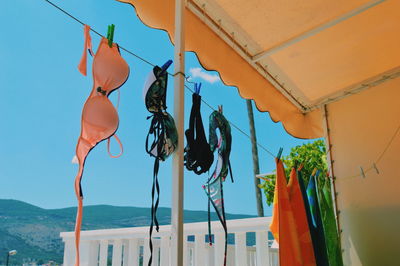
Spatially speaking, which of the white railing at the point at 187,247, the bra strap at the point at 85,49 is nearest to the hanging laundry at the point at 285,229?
the white railing at the point at 187,247

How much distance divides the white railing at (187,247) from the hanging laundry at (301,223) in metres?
0.23

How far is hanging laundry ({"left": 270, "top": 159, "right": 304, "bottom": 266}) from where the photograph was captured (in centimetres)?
198

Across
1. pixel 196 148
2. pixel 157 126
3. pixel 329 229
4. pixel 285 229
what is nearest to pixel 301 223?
pixel 285 229

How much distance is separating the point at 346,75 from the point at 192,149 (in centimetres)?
200

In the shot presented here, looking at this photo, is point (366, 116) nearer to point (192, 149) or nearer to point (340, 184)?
point (340, 184)

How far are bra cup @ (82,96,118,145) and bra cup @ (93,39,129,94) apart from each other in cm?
6

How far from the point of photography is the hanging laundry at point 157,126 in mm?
1235

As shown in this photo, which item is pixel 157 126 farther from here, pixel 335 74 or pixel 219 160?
pixel 335 74

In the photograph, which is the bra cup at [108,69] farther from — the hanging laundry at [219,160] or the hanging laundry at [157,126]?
the hanging laundry at [219,160]

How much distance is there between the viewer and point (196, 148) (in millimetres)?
1511

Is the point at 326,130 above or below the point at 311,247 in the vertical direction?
above

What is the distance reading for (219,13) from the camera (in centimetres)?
201

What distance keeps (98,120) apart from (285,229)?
138cm

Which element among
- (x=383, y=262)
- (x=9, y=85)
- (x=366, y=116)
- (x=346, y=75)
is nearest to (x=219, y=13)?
(x=346, y=75)
